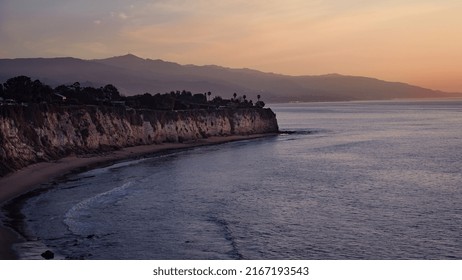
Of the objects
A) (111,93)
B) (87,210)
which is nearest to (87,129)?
(87,210)

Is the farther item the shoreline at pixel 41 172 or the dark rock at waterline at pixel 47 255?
the shoreline at pixel 41 172

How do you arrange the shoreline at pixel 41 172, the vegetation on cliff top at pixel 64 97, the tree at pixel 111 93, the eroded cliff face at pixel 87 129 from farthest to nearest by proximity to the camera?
1. the tree at pixel 111 93
2. the vegetation on cliff top at pixel 64 97
3. the eroded cliff face at pixel 87 129
4. the shoreline at pixel 41 172

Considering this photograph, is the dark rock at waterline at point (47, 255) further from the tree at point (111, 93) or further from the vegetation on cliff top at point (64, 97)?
the tree at point (111, 93)

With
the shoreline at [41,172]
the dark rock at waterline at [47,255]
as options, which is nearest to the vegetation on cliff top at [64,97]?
the shoreline at [41,172]

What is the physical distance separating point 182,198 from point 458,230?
57.7ft

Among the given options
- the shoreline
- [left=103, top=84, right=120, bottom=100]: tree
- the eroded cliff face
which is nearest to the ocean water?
the shoreline

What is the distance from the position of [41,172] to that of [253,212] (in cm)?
2325

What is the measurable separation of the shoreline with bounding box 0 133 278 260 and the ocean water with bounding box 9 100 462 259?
0.92 meters

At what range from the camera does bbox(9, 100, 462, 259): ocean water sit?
901 inches

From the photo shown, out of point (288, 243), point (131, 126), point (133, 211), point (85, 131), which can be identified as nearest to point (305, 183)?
point (133, 211)

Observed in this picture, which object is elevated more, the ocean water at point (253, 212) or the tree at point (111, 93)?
the tree at point (111, 93)

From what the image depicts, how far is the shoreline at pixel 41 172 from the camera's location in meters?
24.2

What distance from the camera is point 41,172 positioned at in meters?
45.8

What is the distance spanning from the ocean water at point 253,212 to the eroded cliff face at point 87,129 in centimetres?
656
